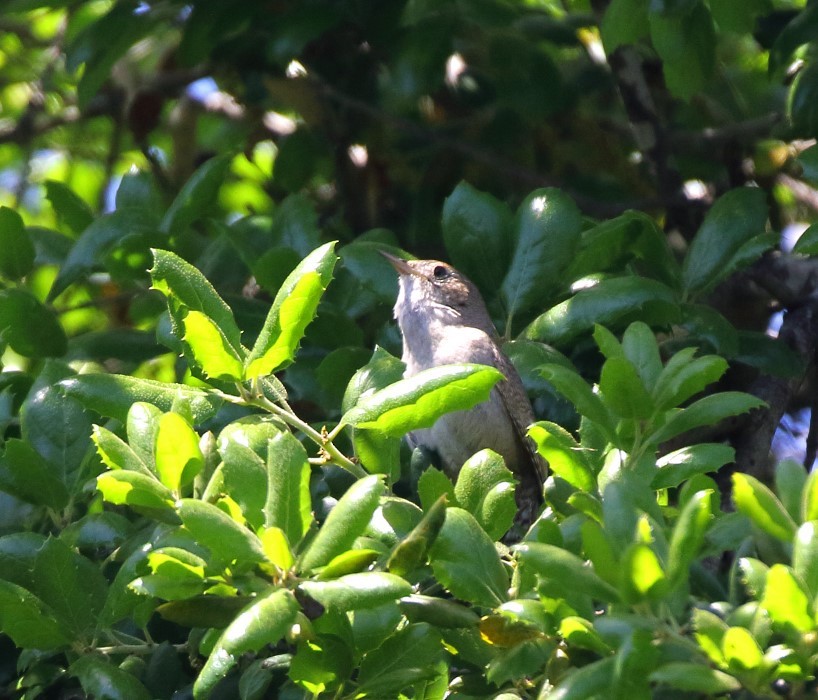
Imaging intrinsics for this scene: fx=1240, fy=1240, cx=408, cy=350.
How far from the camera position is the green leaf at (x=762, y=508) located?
65.3 inches

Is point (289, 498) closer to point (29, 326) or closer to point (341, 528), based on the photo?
point (341, 528)

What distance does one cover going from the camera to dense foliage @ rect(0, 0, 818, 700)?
5.84 ft

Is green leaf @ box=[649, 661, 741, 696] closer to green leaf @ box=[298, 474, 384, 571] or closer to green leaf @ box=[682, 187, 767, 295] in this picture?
green leaf @ box=[298, 474, 384, 571]

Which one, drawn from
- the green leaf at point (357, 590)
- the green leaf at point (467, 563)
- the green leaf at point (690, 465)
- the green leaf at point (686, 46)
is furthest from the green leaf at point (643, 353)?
the green leaf at point (686, 46)

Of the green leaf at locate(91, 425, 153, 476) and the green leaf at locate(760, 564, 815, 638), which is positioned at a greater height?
the green leaf at locate(760, 564, 815, 638)

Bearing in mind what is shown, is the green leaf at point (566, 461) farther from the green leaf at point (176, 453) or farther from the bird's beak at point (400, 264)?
the bird's beak at point (400, 264)

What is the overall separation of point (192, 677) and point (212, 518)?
105 centimetres

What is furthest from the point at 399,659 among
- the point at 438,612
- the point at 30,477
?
the point at 30,477

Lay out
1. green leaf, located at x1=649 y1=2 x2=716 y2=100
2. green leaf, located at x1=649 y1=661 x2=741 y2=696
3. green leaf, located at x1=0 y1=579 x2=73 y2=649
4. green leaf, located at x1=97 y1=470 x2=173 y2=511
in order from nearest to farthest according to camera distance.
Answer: green leaf, located at x1=649 y1=661 x2=741 y2=696, green leaf, located at x1=97 y1=470 x2=173 y2=511, green leaf, located at x1=0 y1=579 x2=73 y2=649, green leaf, located at x1=649 y1=2 x2=716 y2=100

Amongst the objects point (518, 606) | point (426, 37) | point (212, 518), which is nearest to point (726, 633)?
point (518, 606)

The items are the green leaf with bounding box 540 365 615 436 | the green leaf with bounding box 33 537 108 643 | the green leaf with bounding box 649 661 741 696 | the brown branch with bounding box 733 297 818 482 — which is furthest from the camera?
the brown branch with bounding box 733 297 818 482

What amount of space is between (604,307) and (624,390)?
2.85ft

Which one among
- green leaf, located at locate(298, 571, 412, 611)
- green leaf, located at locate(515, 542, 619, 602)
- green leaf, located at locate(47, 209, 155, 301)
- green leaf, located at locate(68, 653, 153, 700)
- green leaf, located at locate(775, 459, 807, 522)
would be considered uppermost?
green leaf, located at locate(775, 459, 807, 522)

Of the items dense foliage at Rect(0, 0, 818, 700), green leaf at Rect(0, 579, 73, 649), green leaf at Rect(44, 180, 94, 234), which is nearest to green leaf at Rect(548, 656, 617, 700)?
dense foliage at Rect(0, 0, 818, 700)
